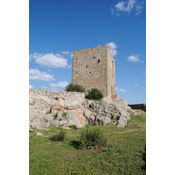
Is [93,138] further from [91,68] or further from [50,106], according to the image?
[91,68]

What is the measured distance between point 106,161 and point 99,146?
1.07 metres

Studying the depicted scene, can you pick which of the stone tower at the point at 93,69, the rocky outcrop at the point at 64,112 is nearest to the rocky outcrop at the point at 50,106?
the rocky outcrop at the point at 64,112

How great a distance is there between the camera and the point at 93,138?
5.08 metres

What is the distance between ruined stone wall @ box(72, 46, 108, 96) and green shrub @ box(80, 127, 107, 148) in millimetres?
14329

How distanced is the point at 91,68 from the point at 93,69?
0.40 m

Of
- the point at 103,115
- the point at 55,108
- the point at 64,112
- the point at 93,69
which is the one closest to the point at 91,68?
the point at 93,69

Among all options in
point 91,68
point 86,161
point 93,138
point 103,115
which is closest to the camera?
point 86,161

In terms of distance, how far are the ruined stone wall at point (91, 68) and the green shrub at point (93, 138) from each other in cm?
1433

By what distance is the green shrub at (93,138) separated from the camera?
484 centimetres

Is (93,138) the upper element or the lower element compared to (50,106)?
lower

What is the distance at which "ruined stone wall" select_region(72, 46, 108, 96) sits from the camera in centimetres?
1984

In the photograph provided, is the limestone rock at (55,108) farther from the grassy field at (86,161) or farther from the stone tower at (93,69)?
the stone tower at (93,69)
